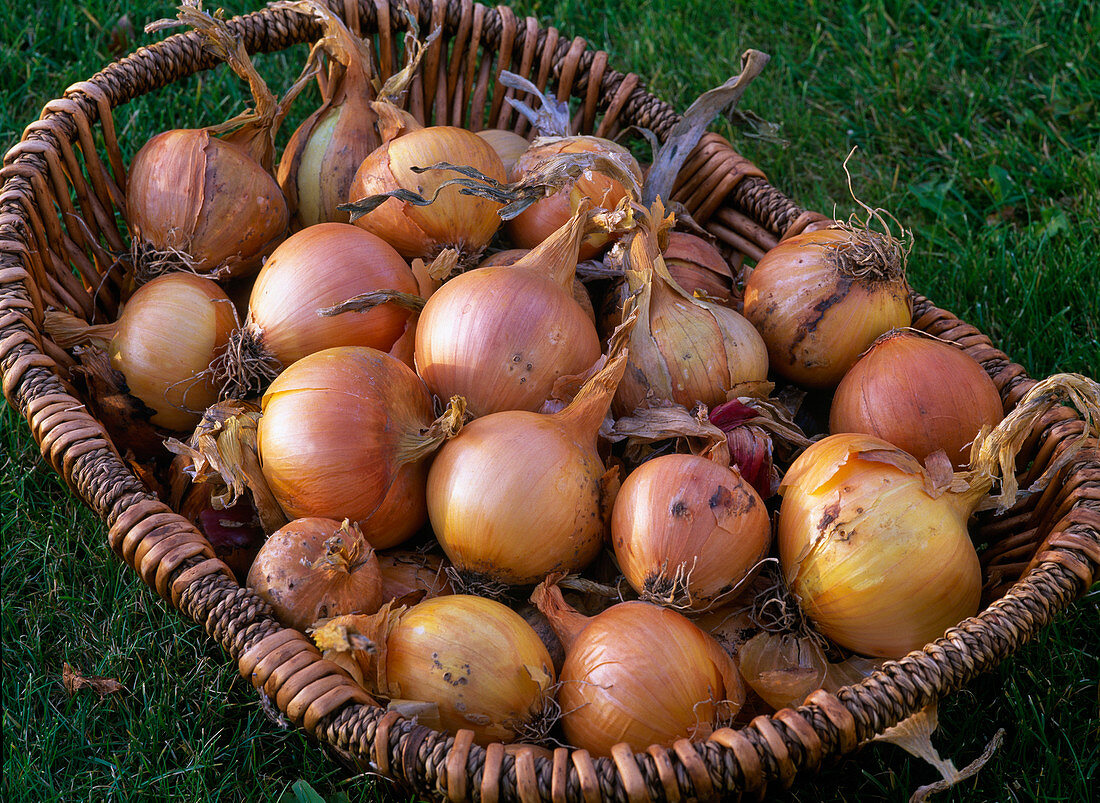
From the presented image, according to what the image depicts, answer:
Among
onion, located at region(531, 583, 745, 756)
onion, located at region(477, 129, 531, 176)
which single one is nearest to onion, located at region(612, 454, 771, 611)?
onion, located at region(531, 583, 745, 756)

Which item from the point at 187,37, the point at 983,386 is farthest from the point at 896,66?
the point at 187,37

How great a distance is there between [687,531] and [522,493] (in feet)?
0.84

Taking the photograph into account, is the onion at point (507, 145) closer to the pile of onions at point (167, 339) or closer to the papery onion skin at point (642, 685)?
the pile of onions at point (167, 339)

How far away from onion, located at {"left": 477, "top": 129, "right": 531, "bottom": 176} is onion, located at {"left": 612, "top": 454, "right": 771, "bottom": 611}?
97 cm

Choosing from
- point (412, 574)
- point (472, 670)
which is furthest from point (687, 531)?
point (412, 574)

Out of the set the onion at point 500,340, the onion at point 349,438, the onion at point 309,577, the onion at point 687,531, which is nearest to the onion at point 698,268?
the onion at point 500,340

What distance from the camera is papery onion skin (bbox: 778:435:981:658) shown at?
4.45 ft

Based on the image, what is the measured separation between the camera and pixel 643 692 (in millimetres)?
1250

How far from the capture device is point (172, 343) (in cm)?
169

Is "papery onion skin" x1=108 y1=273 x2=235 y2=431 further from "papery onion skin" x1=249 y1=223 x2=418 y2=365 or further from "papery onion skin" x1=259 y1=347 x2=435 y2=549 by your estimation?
"papery onion skin" x1=259 y1=347 x2=435 y2=549

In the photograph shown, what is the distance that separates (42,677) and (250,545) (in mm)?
532

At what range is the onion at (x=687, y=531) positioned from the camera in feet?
4.52

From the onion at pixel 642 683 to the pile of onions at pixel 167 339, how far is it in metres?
0.90

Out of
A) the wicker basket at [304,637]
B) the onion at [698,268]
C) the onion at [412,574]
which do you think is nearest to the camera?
the wicker basket at [304,637]
